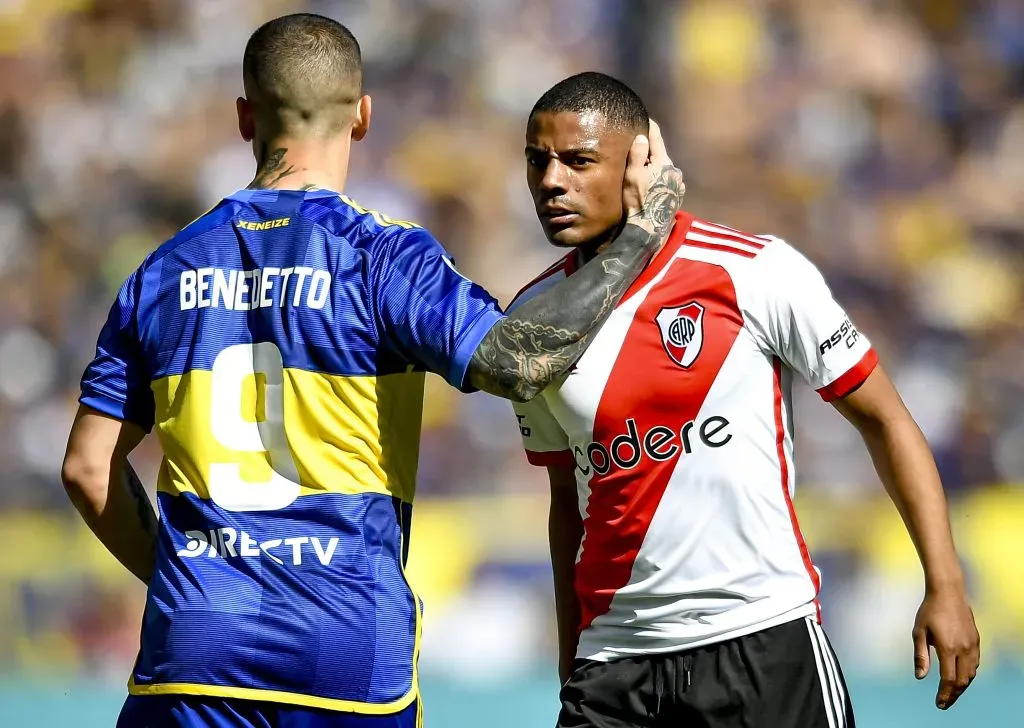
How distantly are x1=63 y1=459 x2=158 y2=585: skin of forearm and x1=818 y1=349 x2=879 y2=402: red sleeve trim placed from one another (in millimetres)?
1550

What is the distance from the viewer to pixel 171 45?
8.41m

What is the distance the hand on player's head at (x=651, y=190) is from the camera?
118 inches

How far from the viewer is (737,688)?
2.90 meters

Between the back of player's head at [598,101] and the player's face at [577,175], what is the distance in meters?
0.02

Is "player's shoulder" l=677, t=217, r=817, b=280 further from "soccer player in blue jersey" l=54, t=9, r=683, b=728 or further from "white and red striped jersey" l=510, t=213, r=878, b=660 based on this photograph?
"soccer player in blue jersey" l=54, t=9, r=683, b=728

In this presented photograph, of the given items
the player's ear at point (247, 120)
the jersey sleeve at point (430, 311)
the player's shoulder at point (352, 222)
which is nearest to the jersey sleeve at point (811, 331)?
the jersey sleeve at point (430, 311)

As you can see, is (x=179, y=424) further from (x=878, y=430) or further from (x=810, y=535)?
(x=810, y=535)

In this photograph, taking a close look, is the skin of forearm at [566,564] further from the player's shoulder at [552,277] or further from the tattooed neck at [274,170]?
the tattooed neck at [274,170]

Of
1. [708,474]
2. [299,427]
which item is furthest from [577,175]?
[299,427]

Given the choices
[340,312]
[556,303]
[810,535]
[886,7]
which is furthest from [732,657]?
[886,7]

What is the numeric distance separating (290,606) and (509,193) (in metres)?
5.81

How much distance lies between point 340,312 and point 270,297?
0.49ft

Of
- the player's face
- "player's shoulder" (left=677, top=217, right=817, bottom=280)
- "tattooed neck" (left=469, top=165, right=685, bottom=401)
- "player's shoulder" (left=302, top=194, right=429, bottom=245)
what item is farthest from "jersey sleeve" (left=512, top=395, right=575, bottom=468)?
"player's shoulder" (left=302, top=194, right=429, bottom=245)

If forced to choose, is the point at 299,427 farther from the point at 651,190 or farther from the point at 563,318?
the point at 651,190
